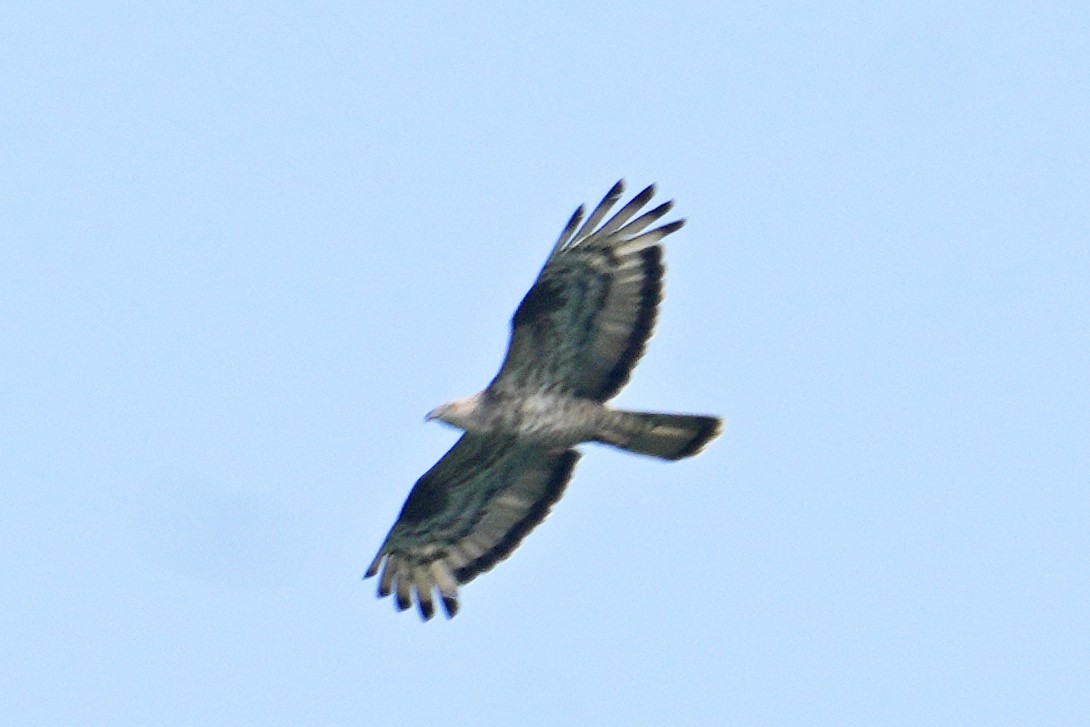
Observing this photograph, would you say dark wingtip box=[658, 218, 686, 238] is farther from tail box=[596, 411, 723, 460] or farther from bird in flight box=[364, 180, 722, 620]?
tail box=[596, 411, 723, 460]

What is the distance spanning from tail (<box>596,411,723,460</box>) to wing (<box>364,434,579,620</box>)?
2.59 ft

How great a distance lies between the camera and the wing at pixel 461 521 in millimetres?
15430

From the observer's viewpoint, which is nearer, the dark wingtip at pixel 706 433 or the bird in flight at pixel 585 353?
the bird in flight at pixel 585 353

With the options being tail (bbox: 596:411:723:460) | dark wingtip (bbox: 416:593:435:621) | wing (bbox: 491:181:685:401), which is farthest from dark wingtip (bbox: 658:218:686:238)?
dark wingtip (bbox: 416:593:435:621)

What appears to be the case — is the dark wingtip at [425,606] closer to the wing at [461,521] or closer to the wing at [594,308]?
the wing at [461,521]

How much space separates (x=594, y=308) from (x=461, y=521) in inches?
86.1

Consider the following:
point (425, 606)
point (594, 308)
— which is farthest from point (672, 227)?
point (425, 606)

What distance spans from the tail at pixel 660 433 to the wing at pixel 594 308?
10.2 inches

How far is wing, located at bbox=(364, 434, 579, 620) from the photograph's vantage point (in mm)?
15430

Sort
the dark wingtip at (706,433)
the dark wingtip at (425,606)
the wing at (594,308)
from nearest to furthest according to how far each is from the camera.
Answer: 1. the wing at (594,308)
2. the dark wingtip at (706,433)
3. the dark wingtip at (425,606)

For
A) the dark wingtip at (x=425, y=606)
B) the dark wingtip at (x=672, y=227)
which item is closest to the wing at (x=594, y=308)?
the dark wingtip at (x=672, y=227)

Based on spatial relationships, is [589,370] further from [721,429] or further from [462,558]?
[462,558]

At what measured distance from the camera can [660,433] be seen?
14656 mm

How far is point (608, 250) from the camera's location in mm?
14586
